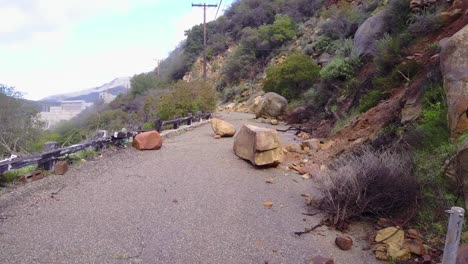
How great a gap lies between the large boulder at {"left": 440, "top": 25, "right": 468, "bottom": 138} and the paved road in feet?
9.12

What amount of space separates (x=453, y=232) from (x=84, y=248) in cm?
403

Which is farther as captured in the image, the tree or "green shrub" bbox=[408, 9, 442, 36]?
the tree

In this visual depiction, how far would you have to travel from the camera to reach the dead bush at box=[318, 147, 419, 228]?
628 cm

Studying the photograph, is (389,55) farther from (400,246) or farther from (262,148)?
(400,246)

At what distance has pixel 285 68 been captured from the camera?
97.2 feet

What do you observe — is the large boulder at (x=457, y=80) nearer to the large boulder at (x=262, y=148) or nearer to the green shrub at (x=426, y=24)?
the large boulder at (x=262, y=148)

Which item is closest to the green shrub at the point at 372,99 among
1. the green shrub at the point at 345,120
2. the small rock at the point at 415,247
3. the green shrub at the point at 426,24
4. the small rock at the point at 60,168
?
the green shrub at the point at 345,120

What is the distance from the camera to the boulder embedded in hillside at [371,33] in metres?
16.6

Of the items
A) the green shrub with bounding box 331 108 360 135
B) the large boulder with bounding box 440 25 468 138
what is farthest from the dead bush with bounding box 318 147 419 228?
the green shrub with bounding box 331 108 360 135

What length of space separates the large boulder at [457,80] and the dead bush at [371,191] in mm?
1059

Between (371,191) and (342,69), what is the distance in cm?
1314

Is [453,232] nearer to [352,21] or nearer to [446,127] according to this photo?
[446,127]

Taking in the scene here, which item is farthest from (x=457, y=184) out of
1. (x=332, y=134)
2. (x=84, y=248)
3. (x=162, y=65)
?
(x=162, y=65)

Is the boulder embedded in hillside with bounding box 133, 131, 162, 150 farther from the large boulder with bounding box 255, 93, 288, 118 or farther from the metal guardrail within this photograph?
the large boulder with bounding box 255, 93, 288, 118
